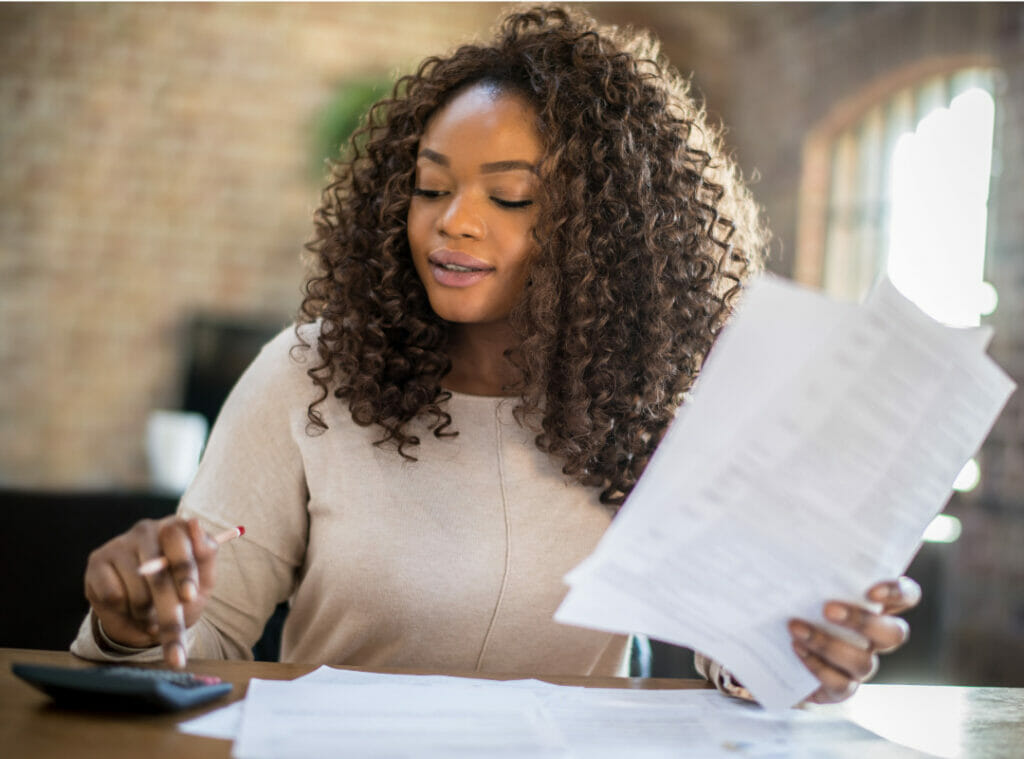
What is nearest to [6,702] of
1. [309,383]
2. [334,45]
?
[309,383]

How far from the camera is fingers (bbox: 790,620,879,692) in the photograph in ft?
2.73

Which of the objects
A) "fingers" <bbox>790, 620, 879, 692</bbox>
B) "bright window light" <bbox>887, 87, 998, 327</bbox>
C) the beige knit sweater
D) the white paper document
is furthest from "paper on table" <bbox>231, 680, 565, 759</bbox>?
"bright window light" <bbox>887, 87, 998, 327</bbox>

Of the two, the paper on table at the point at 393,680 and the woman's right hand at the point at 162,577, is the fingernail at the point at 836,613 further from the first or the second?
the woman's right hand at the point at 162,577

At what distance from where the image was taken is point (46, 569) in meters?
1.47

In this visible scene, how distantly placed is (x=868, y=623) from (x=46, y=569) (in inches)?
44.2

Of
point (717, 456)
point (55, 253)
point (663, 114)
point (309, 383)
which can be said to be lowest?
point (55, 253)

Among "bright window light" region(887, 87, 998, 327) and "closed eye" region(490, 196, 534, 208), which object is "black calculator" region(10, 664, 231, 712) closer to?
"closed eye" region(490, 196, 534, 208)

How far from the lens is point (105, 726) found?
0.72m

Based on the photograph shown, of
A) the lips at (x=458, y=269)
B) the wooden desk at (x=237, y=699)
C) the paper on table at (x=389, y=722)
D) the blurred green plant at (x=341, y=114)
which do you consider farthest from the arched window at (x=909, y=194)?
the paper on table at (x=389, y=722)

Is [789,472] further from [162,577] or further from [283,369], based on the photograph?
[283,369]

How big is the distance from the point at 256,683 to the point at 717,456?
0.41 m

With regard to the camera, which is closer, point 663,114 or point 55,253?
point 663,114

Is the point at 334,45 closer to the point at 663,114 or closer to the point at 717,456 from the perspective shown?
the point at 663,114

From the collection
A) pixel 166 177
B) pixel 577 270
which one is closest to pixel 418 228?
pixel 577 270
